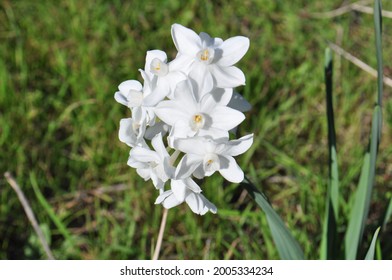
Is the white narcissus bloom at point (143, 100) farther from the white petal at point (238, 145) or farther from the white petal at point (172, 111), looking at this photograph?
the white petal at point (238, 145)

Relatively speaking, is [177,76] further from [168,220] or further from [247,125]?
[247,125]

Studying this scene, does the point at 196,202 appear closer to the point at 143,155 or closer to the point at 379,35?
the point at 143,155

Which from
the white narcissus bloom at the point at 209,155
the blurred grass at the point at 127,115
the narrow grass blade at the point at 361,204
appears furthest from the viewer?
the blurred grass at the point at 127,115

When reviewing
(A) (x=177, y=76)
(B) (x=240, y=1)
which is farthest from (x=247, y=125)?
(A) (x=177, y=76)

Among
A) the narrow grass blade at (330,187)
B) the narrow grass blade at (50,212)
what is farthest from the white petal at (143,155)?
the narrow grass blade at (50,212)

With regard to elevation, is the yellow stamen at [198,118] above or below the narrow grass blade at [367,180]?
above
